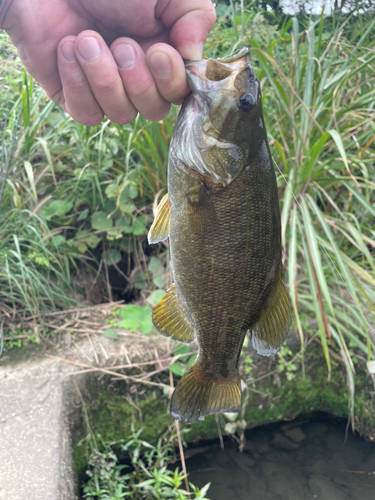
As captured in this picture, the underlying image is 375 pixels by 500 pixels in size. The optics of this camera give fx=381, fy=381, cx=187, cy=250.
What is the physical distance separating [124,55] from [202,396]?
109cm

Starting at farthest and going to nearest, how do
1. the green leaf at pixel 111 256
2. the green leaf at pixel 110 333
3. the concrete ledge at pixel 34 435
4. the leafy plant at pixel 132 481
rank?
1. the green leaf at pixel 111 256
2. the green leaf at pixel 110 333
3. the leafy plant at pixel 132 481
4. the concrete ledge at pixel 34 435

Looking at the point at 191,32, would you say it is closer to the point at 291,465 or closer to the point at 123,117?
the point at 123,117

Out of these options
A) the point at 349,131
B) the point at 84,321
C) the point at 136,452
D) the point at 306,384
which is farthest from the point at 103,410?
Result: the point at 349,131

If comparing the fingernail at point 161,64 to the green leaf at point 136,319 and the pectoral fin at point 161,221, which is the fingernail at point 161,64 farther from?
the green leaf at point 136,319

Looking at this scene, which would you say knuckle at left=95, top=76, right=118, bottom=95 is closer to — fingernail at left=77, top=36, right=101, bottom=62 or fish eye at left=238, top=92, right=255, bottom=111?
fingernail at left=77, top=36, right=101, bottom=62

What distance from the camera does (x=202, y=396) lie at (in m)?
1.26

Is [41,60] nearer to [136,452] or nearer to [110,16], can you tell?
[110,16]

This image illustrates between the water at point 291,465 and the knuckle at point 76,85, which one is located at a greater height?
the knuckle at point 76,85

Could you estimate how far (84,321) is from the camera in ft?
8.75

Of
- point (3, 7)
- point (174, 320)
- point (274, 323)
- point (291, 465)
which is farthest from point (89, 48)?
point (291, 465)

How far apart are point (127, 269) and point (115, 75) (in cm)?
225

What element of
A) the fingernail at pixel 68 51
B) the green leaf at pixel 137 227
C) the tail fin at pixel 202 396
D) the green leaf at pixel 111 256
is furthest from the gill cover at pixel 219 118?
the green leaf at pixel 111 256

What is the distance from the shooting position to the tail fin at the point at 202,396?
1.22m

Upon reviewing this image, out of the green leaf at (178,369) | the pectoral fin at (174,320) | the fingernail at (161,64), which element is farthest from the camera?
the green leaf at (178,369)
